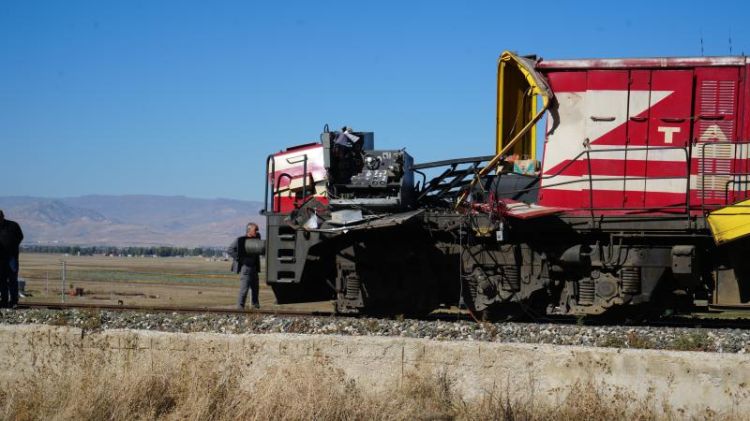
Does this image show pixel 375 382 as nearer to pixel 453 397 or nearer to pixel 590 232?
pixel 453 397

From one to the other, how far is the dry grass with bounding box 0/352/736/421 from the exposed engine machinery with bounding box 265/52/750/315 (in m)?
3.87

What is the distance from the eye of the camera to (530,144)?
13.9 meters

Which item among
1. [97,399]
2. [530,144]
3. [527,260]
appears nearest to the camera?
[97,399]

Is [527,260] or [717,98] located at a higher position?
[717,98]

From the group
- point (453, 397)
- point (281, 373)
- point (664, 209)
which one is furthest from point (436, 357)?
point (664, 209)

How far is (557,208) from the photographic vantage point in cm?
1269

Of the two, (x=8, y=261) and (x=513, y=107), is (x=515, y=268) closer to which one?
(x=513, y=107)

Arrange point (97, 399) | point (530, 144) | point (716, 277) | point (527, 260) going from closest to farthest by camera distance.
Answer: point (97, 399) → point (716, 277) → point (527, 260) → point (530, 144)

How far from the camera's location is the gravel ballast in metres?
9.30

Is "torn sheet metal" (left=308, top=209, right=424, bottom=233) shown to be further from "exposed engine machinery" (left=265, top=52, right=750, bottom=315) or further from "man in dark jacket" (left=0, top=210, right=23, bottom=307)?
"man in dark jacket" (left=0, top=210, right=23, bottom=307)

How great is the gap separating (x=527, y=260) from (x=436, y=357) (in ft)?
14.2

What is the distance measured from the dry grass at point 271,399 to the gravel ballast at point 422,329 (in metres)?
0.98

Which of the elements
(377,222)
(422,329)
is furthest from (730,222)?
(377,222)

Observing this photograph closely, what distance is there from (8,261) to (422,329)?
8024 millimetres
